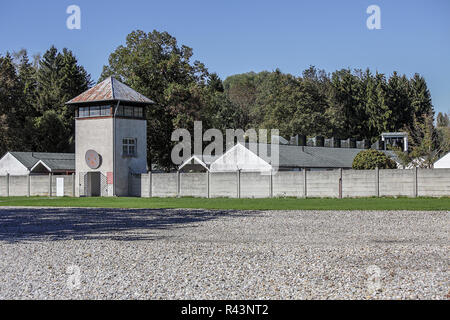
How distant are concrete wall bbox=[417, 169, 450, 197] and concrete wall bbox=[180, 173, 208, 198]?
13126 millimetres

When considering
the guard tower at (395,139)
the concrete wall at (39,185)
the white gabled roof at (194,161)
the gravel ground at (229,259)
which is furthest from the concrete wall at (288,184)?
the guard tower at (395,139)

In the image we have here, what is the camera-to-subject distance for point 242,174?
36.4 meters

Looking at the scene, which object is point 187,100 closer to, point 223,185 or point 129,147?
point 129,147

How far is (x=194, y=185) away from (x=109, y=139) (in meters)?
7.65

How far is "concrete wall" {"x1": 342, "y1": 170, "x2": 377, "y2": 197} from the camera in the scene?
32125mm

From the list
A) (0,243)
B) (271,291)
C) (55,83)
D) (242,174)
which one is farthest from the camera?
(55,83)

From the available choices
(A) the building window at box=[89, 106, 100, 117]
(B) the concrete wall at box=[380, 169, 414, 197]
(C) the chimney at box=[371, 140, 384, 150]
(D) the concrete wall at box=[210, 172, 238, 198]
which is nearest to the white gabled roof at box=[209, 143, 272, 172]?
(D) the concrete wall at box=[210, 172, 238, 198]

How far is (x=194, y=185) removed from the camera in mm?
38094

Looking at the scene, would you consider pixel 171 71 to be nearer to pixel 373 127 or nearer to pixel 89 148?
pixel 89 148

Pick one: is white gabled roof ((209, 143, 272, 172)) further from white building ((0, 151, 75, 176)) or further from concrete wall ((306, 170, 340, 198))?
white building ((0, 151, 75, 176))

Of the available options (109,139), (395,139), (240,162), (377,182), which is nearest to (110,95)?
(109,139)

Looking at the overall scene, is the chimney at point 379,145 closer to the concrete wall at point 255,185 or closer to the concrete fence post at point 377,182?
the concrete wall at point 255,185

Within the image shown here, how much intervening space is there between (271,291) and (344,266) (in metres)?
2.37
